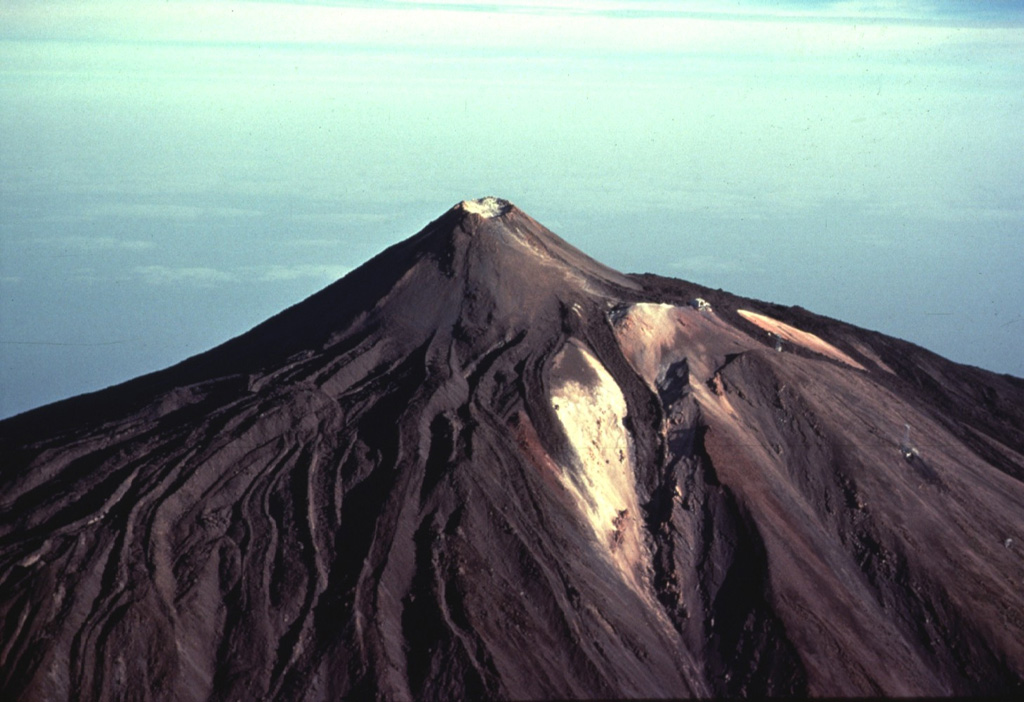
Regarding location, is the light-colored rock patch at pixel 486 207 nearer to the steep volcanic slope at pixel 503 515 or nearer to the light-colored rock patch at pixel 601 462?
the steep volcanic slope at pixel 503 515

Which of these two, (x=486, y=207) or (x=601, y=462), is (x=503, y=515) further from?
(x=486, y=207)

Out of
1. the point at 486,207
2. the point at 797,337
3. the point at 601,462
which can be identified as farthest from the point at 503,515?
the point at 797,337

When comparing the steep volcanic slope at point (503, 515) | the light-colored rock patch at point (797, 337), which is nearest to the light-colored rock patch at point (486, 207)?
the steep volcanic slope at point (503, 515)

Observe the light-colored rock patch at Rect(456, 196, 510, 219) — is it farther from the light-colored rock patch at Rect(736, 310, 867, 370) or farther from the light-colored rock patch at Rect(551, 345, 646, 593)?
the light-colored rock patch at Rect(736, 310, 867, 370)

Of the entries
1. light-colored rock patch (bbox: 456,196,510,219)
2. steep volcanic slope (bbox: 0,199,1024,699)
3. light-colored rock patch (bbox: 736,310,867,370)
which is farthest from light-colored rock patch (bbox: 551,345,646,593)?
light-colored rock patch (bbox: 736,310,867,370)

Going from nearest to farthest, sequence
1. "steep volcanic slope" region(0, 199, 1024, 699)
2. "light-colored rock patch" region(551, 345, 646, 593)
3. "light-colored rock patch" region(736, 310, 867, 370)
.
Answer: "steep volcanic slope" region(0, 199, 1024, 699)
"light-colored rock patch" region(551, 345, 646, 593)
"light-colored rock patch" region(736, 310, 867, 370)
